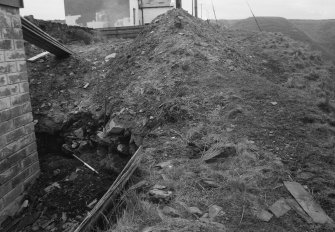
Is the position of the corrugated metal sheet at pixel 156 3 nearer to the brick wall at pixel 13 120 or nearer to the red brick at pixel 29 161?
the brick wall at pixel 13 120

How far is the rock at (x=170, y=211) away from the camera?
9.33ft

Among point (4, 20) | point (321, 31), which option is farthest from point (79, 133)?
point (321, 31)

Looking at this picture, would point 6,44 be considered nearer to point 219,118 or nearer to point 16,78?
point 16,78

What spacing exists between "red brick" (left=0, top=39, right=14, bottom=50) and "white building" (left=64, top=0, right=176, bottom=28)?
15536 millimetres

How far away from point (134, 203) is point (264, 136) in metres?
1.90

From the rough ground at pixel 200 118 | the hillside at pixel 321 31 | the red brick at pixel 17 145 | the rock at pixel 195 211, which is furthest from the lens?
the hillside at pixel 321 31

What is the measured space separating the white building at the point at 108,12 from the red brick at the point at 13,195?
16.1m

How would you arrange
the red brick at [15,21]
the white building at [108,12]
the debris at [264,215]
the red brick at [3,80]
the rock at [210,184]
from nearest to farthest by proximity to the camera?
the debris at [264,215] < the rock at [210,184] < the red brick at [3,80] < the red brick at [15,21] < the white building at [108,12]

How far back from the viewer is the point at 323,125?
440 cm

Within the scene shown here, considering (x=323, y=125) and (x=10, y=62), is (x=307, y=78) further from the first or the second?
(x=10, y=62)

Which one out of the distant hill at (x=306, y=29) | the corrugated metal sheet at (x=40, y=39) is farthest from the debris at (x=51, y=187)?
the distant hill at (x=306, y=29)

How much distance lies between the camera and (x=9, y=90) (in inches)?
182

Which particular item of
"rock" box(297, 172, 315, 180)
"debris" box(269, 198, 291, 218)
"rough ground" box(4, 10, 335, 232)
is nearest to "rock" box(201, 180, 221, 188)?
"rough ground" box(4, 10, 335, 232)

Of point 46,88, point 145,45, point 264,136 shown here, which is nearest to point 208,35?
point 145,45
